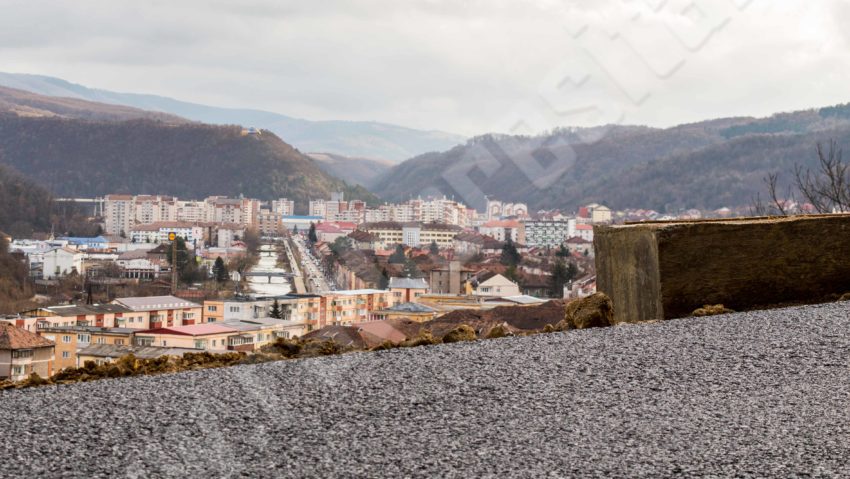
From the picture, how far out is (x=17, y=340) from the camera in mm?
5273

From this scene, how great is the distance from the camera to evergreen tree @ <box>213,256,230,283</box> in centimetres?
1294

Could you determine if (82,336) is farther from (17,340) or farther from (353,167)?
(353,167)

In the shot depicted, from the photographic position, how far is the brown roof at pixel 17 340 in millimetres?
5062

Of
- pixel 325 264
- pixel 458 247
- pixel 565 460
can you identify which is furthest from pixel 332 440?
pixel 458 247

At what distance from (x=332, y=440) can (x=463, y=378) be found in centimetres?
88

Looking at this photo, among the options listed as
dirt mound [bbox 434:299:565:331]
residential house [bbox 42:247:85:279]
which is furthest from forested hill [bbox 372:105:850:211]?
dirt mound [bbox 434:299:565:331]

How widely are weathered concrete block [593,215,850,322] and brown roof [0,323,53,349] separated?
3561mm

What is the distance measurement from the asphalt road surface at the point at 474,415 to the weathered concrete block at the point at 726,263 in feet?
3.53

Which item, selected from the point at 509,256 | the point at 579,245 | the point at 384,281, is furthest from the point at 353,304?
the point at 579,245

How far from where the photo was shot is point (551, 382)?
134 inches

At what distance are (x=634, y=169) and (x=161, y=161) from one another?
2065 centimetres

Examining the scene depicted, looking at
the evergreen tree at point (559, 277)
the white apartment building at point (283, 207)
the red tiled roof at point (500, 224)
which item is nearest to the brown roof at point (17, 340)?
the evergreen tree at point (559, 277)

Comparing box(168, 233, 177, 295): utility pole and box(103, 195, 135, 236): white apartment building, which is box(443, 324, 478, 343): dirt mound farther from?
box(103, 195, 135, 236): white apartment building

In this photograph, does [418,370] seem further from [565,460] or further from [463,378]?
[565,460]
